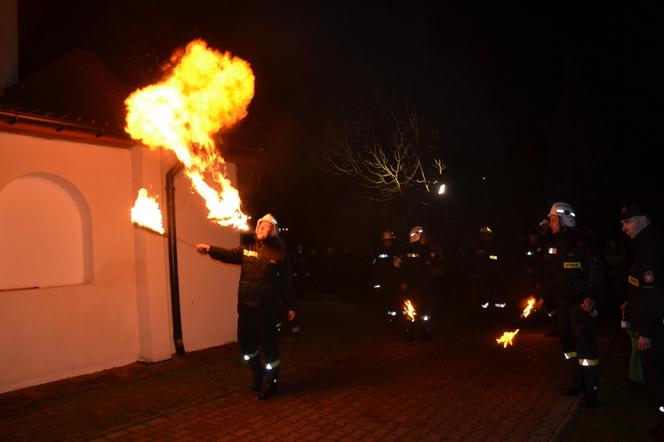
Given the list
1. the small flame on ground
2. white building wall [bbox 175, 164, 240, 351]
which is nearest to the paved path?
white building wall [bbox 175, 164, 240, 351]

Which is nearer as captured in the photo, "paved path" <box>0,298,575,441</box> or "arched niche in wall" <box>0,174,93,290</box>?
"paved path" <box>0,298,575,441</box>

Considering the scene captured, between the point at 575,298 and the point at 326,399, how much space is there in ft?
10.2

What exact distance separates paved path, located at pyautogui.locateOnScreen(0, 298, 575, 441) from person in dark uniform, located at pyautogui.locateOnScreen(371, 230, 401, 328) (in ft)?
5.30

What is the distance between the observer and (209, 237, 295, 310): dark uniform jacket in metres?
6.57

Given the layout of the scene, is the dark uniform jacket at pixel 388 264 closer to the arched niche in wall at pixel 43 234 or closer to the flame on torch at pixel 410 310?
the flame on torch at pixel 410 310

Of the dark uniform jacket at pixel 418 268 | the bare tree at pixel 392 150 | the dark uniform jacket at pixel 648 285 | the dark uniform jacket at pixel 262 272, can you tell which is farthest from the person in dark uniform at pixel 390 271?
the bare tree at pixel 392 150

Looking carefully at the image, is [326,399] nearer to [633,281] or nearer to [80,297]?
[633,281]

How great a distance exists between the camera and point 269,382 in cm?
648

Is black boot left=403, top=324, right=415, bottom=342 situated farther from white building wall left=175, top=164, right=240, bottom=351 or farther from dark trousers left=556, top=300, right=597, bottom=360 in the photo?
dark trousers left=556, top=300, right=597, bottom=360

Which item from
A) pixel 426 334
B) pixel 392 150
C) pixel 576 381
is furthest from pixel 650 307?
pixel 392 150

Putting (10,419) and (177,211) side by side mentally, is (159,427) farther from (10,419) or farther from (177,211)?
(177,211)

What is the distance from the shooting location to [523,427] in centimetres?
539

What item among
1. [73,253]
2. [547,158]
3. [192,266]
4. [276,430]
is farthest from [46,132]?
[547,158]

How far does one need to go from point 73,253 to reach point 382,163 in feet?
47.9
